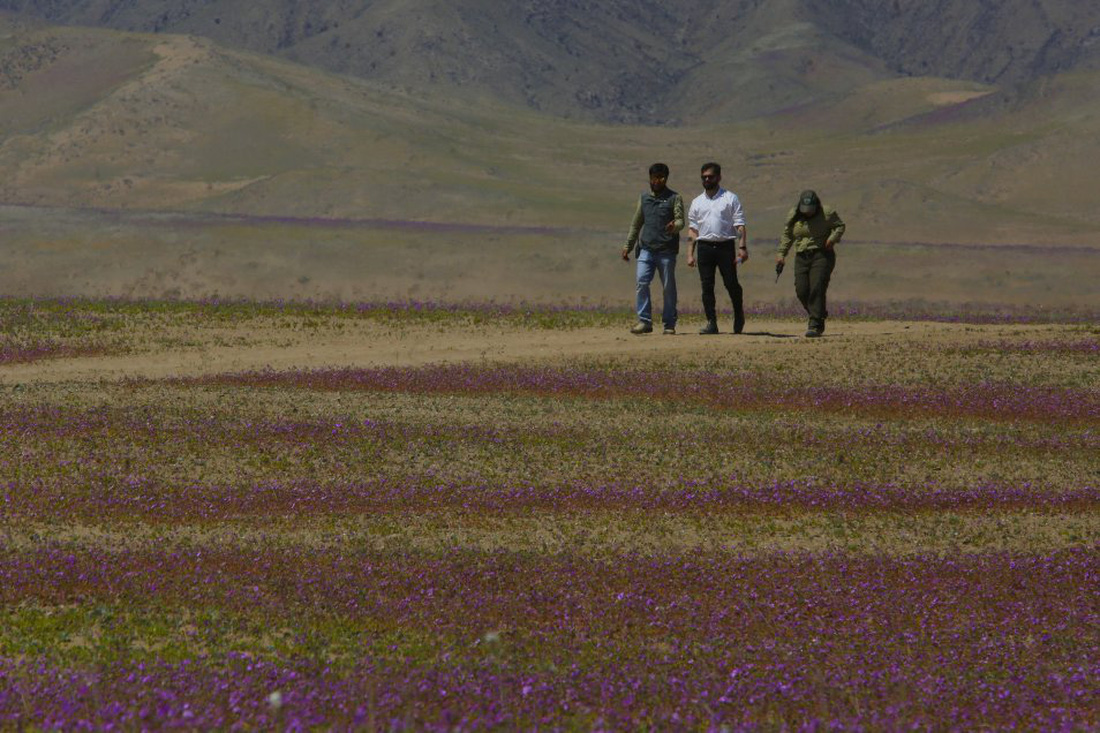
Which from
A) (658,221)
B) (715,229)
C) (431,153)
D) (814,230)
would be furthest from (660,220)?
(431,153)

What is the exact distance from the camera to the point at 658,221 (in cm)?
2319

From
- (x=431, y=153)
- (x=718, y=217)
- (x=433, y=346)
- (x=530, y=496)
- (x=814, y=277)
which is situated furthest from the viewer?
(x=431, y=153)

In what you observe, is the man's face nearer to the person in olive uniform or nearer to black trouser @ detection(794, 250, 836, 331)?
the person in olive uniform

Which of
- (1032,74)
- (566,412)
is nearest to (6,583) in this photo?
(566,412)

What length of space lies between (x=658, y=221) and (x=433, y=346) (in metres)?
4.86

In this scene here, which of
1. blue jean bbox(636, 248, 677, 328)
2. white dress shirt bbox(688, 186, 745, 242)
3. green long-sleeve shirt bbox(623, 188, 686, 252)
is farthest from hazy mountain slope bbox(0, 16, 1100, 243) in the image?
white dress shirt bbox(688, 186, 745, 242)

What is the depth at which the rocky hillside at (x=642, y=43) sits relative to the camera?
147 m

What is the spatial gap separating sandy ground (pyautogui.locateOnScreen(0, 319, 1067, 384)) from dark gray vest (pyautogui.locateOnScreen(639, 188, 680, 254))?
4.88 ft

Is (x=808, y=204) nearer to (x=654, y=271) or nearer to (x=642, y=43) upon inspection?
(x=654, y=271)

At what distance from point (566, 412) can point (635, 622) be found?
8.58 meters

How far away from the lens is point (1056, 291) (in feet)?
146

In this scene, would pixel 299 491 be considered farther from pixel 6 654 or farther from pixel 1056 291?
pixel 1056 291

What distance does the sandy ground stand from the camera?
23.0 meters

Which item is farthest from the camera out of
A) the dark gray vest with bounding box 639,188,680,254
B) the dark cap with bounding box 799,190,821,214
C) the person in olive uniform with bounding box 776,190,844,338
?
the dark gray vest with bounding box 639,188,680,254
